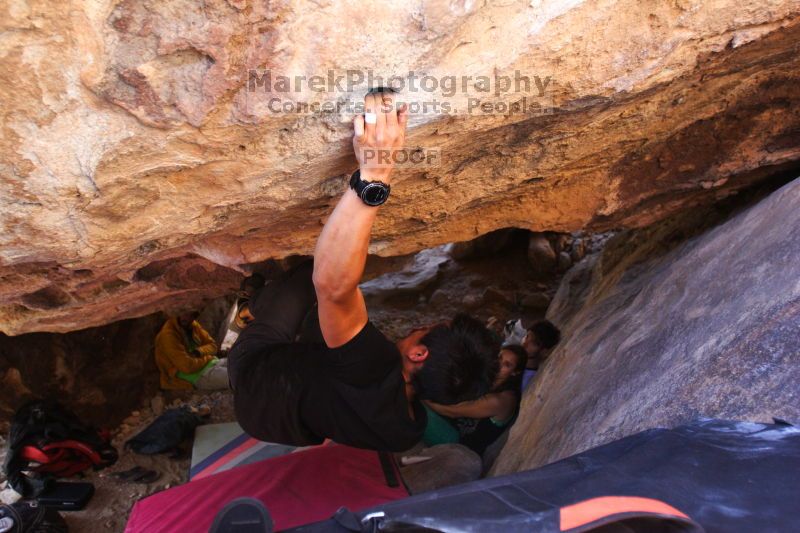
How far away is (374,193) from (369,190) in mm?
16

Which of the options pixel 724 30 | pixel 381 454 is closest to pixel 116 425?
pixel 381 454

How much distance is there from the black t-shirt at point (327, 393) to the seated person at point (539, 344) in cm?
146

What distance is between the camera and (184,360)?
3.87 meters

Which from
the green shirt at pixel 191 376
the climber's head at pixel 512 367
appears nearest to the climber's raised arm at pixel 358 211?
the climber's head at pixel 512 367

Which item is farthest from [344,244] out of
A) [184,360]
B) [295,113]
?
[184,360]

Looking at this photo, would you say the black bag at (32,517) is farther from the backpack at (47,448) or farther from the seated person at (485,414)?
the seated person at (485,414)

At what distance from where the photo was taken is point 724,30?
140 cm

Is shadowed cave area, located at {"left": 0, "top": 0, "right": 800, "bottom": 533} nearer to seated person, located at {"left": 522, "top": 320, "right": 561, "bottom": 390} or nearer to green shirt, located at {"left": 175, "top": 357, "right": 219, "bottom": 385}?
seated person, located at {"left": 522, "top": 320, "right": 561, "bottom": 390}

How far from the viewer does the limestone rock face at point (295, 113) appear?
105 centimetres

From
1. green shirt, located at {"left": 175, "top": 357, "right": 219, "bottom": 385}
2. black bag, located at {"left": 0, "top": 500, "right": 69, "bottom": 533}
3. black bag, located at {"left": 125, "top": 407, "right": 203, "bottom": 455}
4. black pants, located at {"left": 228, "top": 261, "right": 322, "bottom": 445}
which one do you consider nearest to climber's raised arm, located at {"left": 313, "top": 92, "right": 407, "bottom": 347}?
black pants, located at {"left": 228, "top": 261, "right": 322, "bottom": 445}

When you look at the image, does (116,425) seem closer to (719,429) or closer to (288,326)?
(288,326)

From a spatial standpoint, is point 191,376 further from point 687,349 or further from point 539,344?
point 687,349

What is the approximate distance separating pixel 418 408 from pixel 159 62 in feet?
4.59

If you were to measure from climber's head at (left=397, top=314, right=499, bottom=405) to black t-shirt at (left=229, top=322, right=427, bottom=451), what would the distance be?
12 cm
